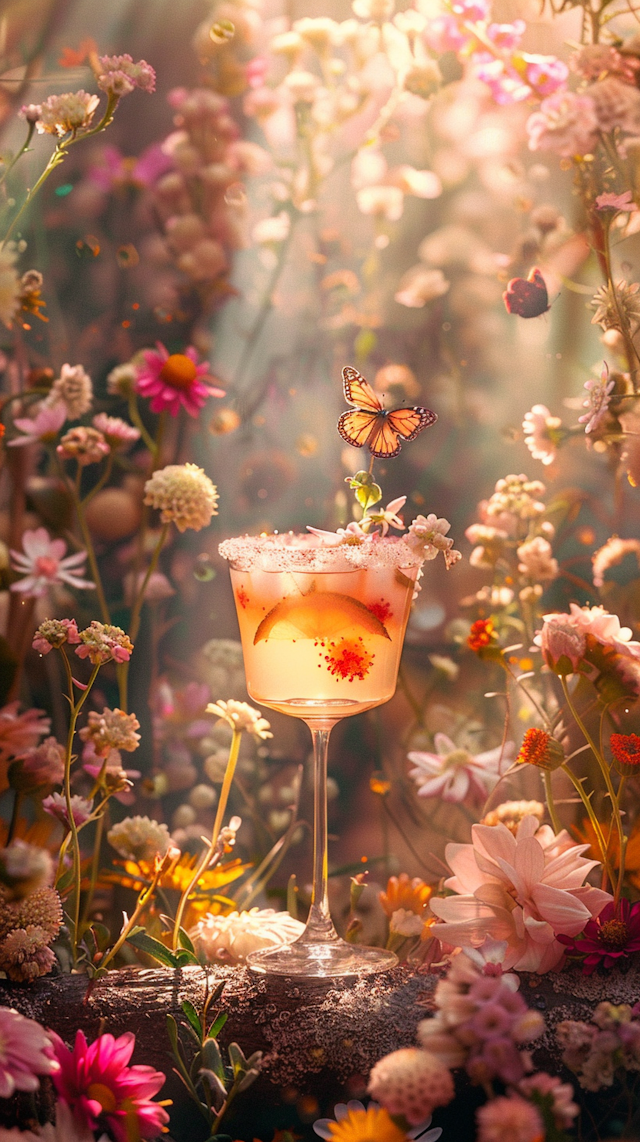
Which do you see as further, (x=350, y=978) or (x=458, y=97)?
(x=458, y=97)

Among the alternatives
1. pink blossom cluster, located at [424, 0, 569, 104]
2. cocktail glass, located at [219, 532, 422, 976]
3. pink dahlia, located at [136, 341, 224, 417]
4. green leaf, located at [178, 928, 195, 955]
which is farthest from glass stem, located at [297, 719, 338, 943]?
pink blossom cluster, located at [424, 0, 569, 104]

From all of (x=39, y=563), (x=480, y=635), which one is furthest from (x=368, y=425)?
(x=39, y=563)

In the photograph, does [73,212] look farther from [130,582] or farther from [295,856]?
[295,856]

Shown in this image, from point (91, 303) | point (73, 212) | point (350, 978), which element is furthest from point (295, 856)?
point (73, 212)

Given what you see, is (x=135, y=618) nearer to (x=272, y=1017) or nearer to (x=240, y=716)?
(x=240, y=716)

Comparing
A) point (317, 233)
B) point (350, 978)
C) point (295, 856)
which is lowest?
point (295, 856)

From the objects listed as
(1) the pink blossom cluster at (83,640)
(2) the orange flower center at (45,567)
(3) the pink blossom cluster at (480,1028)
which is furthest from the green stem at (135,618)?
(3) the pink blossom cluster at (480,1028)

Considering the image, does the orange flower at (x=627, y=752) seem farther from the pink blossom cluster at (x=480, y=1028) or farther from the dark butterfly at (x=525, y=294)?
the dark butterfly at (x=525, y=294)

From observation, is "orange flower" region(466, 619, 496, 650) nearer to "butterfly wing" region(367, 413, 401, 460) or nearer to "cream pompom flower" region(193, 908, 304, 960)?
"butterfly wing" region(367, 413, 401, 460)
